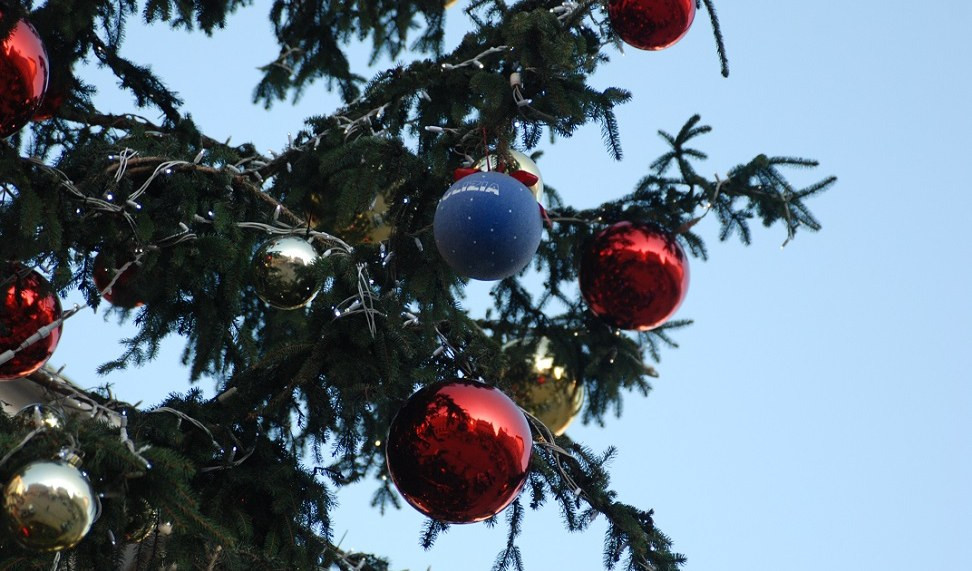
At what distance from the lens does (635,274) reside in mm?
5340

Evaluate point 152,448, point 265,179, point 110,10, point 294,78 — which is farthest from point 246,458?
point 294,78

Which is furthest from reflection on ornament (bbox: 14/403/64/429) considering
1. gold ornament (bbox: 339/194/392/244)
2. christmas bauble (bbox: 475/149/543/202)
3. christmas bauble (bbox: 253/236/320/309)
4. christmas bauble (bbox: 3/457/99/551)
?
gold ornament (bbox: 339/194/392/244)

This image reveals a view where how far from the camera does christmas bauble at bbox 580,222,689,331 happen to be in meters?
5.34

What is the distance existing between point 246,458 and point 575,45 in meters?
2.05

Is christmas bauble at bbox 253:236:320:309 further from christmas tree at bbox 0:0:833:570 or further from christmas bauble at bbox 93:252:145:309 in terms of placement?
christmas bauble at bbox 93:252:145:309

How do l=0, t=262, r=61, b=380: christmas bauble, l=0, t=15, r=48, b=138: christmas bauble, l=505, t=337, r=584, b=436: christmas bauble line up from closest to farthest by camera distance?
l=0, t=15, r=48, b=138: christmas bauble
l=0, t=262, r=61, b=380: christmas bauble
l=505, t=337, r=584, b=436: christmas bauble

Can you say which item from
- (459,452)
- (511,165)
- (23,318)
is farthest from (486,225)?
(23,318)

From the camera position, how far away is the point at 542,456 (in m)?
5.24

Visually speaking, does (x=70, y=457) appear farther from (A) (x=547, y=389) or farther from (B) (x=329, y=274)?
(A) (x=547, y=389)

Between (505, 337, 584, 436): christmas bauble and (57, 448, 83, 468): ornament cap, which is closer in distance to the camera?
(57, 448, 83, 468): ornament cap

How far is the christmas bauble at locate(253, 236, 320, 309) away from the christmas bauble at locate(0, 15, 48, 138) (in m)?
1.00

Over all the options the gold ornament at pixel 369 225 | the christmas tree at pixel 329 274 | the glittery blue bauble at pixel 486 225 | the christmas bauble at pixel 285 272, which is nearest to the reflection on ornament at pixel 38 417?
the christmas tree at pixel 329 274

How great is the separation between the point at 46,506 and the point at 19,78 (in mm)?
1580

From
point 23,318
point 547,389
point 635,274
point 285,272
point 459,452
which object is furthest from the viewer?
point 547,389
